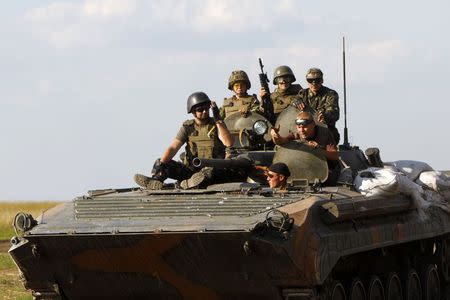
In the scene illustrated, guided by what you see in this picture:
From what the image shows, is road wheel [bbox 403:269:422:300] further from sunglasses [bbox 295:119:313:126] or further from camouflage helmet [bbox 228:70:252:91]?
camouflage helmet [bbox 228:70:252:91]

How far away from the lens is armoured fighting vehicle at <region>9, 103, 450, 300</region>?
15742 mm

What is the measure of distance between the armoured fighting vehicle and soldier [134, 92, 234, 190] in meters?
0.68

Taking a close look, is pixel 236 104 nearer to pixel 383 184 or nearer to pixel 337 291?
pixel 383 184

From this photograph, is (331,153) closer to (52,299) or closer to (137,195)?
(137,195)

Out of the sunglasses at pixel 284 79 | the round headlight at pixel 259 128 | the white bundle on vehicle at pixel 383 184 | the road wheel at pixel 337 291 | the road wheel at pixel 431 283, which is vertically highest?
the sunglasses at pixel 284 79

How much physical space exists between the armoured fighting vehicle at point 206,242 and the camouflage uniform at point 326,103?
7.20ft

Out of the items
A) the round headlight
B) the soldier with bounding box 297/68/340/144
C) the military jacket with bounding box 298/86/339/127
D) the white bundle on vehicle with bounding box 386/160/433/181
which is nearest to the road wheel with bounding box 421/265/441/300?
the white bundle on vehicle with bounding box 386/160/433/181

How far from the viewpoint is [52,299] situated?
16.9 m

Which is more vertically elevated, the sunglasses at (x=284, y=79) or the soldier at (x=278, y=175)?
the sunglasses at (x=284, y=79)

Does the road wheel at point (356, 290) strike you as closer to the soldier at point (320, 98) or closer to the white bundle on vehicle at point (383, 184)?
the white bundle on vehicle at point (383, 184)

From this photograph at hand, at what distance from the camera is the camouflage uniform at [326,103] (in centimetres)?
2020

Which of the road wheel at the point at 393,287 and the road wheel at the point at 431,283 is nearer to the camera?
the road wheel at the point at 393,287

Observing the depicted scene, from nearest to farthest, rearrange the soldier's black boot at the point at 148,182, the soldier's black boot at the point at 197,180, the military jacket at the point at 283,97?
the soldier's black boot at the point at 197,180, the soldier's black boot at the point at 148,182, the military jacket at the point at 283,97

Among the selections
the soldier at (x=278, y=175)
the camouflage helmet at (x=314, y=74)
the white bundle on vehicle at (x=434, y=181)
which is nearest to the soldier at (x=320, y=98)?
the camouflage helmet at (x=314, y=74)
